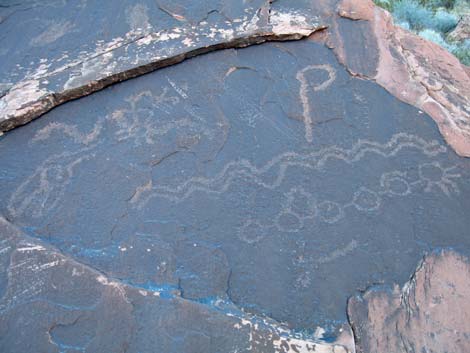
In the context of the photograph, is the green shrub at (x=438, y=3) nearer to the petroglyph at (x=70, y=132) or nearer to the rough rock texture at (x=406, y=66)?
the rough rock texture at (x=406, y=66)

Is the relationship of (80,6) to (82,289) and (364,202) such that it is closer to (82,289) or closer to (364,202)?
(82,289)

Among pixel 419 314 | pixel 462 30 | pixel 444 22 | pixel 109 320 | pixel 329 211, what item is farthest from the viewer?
pixel 444 22

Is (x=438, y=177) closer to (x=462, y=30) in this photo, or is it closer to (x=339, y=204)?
(x=339, y=204)

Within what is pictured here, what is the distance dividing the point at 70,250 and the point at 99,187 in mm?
228

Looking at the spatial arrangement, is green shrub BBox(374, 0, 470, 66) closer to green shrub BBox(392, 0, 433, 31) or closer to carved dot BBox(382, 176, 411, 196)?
green shrub BBox(392, 0, 433, 31)

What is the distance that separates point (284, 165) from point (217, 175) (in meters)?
0.23

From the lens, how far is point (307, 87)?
1822 mm

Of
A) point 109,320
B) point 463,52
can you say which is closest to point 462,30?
point 463,52

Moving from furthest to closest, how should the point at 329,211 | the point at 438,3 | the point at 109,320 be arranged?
1. the point at 438,3
2. the point at 329,211
3. the point at 109,320

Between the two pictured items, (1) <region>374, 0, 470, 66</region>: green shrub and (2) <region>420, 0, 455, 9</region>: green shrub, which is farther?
(2) <region>420, 0, 455, 9</region>: green shrub

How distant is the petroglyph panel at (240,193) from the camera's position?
1.38 metres

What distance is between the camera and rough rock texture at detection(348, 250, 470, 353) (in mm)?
1381

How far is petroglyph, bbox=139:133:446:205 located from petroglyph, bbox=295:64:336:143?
10 cm

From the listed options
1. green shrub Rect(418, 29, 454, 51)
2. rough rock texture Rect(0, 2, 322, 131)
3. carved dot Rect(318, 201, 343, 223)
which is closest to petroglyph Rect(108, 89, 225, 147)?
rough rock texture Rect(0, 2, 322, 131)
